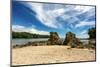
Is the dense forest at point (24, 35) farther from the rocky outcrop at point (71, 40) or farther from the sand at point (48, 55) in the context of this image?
the rocky outcrop at point (71, 40)

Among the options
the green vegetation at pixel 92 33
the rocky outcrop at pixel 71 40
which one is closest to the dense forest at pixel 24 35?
the rocky outcrop at pixel 71 40

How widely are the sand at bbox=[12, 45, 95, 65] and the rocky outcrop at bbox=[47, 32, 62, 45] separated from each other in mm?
53

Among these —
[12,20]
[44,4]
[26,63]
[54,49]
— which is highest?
[44,4]

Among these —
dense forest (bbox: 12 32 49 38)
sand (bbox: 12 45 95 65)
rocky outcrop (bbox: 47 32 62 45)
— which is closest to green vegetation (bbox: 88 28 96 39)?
sand (bbox: 12 45 95 65)

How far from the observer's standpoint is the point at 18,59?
7.99 feet

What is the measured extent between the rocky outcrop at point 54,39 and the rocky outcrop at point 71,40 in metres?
0.09

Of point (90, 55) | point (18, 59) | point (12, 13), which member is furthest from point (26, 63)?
point (90, 55)

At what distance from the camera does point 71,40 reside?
271cm

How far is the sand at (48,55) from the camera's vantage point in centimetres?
245

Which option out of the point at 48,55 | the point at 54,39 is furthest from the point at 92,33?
the point at 48,55

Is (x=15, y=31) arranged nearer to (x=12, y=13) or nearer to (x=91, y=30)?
(x=12, y=13)

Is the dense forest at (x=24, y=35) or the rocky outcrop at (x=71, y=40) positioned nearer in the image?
the dense forest at (x=24, y=35)
